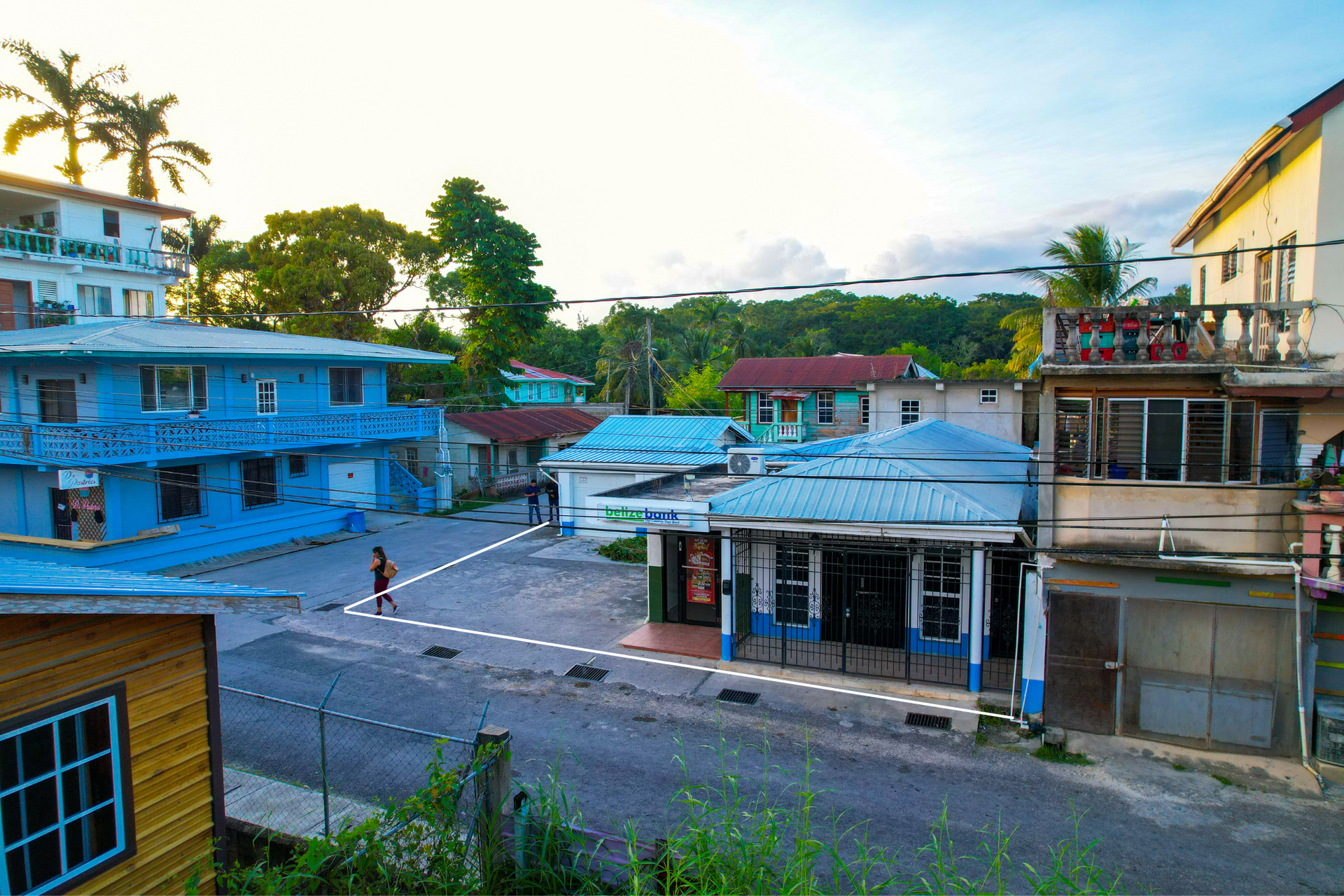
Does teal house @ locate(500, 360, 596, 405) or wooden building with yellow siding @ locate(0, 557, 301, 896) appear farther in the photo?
teal house @ locate(500, 360, 596, 405)

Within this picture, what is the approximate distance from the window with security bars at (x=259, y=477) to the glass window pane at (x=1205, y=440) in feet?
76.7

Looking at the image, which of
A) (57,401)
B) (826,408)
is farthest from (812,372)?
(57,401)

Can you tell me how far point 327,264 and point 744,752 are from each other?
105ft

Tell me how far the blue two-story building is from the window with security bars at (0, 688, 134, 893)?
40.0 feet

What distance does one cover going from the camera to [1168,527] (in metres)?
10.4

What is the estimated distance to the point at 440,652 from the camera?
14.6m

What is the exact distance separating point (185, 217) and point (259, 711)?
28187 millimetres

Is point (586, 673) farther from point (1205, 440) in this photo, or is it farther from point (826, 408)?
point (826, 408)

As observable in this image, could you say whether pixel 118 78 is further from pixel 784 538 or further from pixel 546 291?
pixel 784 538

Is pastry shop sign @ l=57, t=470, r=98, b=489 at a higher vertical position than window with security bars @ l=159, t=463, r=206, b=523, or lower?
higher

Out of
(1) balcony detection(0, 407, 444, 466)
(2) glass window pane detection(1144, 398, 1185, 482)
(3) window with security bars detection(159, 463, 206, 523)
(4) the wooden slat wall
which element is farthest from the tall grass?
(3) window with security bars detection(159, 463, 206, 523)

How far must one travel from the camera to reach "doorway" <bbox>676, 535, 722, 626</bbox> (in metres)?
16.0

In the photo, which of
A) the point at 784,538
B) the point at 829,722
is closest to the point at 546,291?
the point at 784,538

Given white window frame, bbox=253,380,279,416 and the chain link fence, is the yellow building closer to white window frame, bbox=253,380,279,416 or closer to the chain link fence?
the chain link fence
